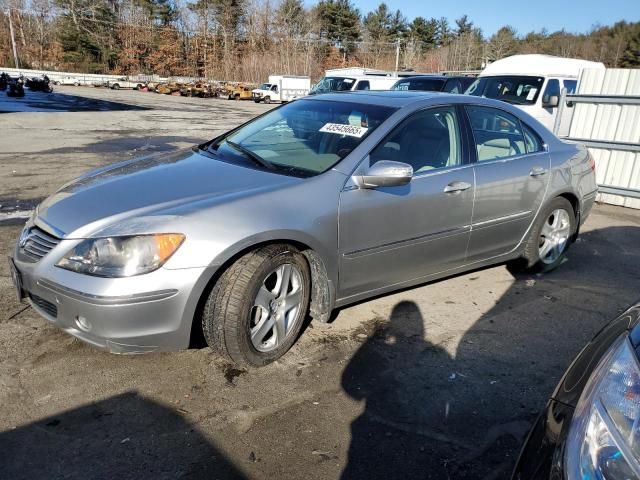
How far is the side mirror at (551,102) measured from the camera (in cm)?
1105

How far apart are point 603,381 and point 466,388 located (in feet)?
5.36

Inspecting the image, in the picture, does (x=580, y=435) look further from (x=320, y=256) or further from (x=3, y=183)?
(x=3, y=183)

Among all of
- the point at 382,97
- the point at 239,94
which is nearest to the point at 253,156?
the point at 382,97

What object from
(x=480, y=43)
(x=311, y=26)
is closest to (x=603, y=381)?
(x=311, y=26)

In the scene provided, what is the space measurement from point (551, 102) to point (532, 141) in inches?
298

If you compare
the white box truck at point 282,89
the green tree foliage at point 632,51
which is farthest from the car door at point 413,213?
the green tree foliage at point 632,51

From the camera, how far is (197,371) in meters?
3.01

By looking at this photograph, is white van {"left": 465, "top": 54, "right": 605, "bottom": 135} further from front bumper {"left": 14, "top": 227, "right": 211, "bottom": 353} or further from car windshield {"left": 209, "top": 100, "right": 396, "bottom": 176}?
front bumper {"left": 14, "top": 227, "right": 211, "bottom": 353}

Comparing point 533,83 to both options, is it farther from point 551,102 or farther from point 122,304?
point 122,304

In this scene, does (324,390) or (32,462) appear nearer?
(32,462)

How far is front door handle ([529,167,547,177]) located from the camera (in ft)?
14.3

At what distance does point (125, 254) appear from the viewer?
2646 mm

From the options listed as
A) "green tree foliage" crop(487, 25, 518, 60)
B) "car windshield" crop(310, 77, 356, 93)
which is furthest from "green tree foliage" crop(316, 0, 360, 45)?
"car windshield" crop(310, 77, 356, 93)

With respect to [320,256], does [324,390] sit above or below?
below
